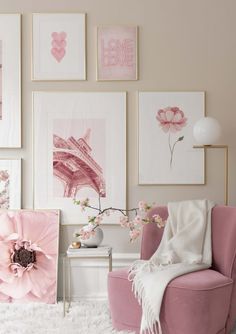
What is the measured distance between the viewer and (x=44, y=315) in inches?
159

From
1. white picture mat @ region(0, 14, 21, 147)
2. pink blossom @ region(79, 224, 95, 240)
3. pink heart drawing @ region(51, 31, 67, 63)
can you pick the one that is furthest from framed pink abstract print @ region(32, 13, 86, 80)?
pink blossom @ region(79, 224, 95, 240)

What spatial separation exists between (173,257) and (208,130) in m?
1.06

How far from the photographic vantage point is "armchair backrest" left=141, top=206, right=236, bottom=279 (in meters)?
3.68

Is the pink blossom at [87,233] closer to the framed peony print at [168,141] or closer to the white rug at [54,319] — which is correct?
the white rug at [54,319]

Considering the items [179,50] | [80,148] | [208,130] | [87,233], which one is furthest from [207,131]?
[87,233]

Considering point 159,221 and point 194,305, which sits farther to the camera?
point 159,221

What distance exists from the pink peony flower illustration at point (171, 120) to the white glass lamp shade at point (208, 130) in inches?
11.1

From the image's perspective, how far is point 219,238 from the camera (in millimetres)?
3879

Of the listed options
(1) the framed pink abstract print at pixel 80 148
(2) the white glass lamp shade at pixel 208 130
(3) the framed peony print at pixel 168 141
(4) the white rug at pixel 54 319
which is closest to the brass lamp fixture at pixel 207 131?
(2) the white glass lamp shade at pixel 208 130

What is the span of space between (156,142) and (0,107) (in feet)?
4.50

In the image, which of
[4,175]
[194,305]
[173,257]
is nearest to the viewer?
[194,305]

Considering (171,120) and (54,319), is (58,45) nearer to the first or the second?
(171,120)

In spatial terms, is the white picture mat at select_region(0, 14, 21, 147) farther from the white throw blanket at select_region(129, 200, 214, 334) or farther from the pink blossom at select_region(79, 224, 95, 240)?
the white throw blanket at select_region(129, 200, 214, 334)

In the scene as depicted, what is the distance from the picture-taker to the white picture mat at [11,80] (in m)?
4.55
